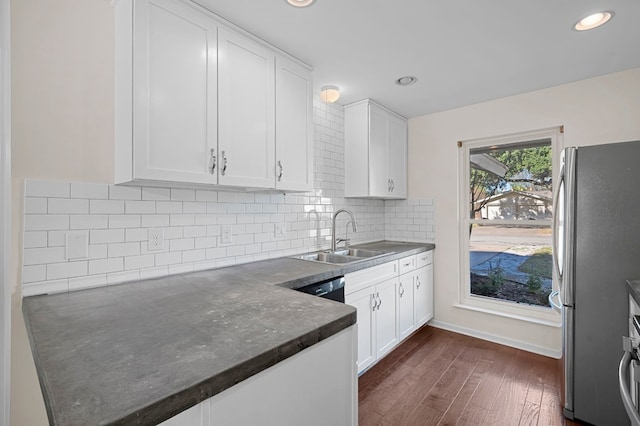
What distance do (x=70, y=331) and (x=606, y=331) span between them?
2.62 meters

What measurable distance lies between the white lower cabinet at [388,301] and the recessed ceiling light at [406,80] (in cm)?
156

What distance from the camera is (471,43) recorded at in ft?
6.56

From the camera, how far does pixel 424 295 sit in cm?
323

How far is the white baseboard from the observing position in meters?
2.73

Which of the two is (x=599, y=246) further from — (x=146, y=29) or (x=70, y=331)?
(x=146, y=29)

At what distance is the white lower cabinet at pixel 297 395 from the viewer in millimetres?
721

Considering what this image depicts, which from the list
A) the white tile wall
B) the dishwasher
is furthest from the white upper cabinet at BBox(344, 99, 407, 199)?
the dishwasher

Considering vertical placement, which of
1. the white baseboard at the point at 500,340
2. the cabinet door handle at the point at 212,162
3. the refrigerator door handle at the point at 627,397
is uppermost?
the cabinet door handle at the point at 212,162

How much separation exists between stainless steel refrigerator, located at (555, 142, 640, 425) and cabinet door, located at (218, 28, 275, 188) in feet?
6.37

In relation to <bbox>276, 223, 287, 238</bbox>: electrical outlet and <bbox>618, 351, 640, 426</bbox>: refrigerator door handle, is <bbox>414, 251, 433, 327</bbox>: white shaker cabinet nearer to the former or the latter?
<bbox>276, 223, 287, 238</bbox>: electrical outlet

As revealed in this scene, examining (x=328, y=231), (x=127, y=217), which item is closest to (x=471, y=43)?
(x=328, y=231)

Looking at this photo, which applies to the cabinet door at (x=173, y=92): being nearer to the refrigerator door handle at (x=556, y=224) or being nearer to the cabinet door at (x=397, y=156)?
the cabinet door at (x=397, y=156)

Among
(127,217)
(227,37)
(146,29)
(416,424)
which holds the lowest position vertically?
(416,424)

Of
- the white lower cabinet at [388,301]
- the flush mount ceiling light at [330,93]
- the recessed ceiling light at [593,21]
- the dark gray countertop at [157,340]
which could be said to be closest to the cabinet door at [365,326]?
the white lower cabinet at [388,301]
